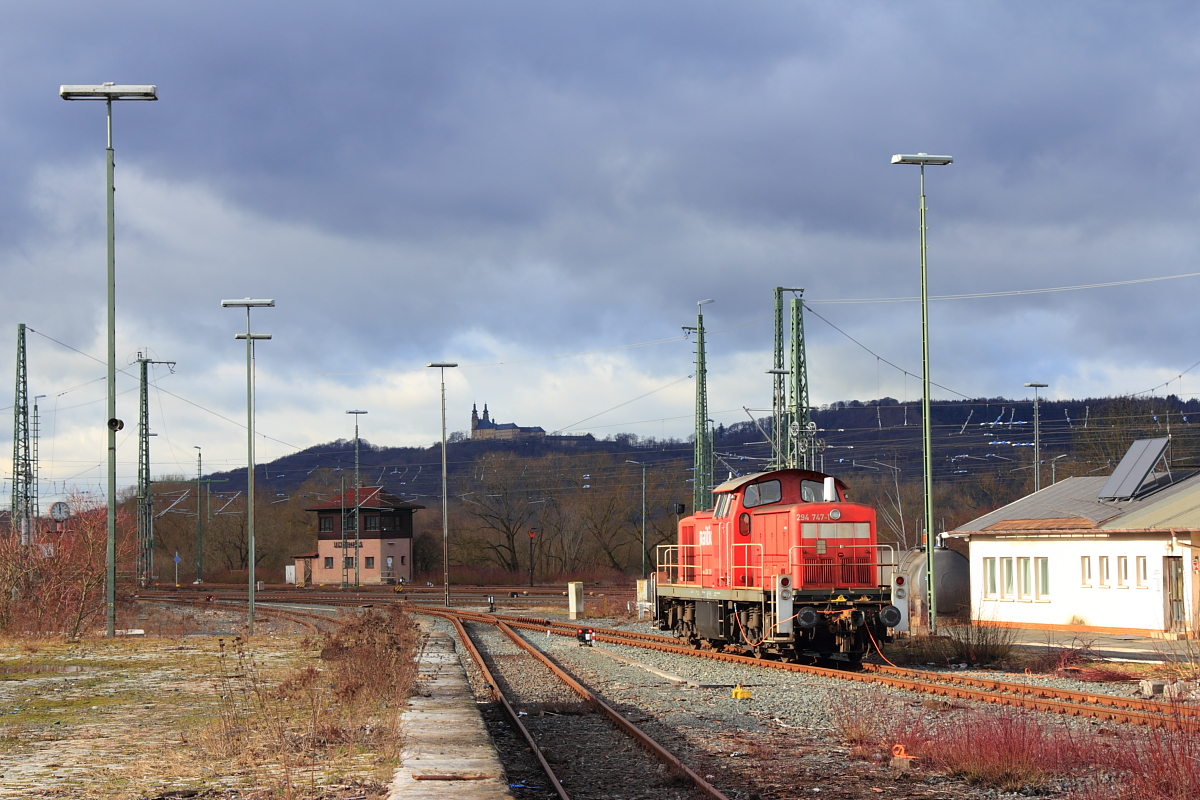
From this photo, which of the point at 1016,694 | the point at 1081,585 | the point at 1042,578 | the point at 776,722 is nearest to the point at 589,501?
the point at 1042,578

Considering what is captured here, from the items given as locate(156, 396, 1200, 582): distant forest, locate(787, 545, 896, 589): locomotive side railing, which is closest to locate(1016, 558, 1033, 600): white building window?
locate(787, 545, 896, 589): locomotive side railing

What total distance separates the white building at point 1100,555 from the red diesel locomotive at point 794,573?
6.73 m

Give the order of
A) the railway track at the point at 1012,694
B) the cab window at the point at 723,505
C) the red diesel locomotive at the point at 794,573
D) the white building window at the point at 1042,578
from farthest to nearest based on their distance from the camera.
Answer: the white building window at the point at 1042,578 < the cab window at the point at 723,505 < the red diesel locomotive at the point at 794,573 < the railway track at the point at 1012,694

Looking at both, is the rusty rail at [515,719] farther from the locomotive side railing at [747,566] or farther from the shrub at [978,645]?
the shrub at [978,645]

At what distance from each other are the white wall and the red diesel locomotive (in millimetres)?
7478

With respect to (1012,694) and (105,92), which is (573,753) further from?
(105,92)

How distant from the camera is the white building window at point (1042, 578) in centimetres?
3422

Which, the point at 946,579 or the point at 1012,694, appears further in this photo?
the point at 946,579

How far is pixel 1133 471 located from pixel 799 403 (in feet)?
35.6

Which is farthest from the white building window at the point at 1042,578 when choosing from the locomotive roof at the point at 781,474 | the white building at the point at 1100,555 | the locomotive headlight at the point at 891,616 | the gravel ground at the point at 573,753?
the gravel ground at the point at 573,753

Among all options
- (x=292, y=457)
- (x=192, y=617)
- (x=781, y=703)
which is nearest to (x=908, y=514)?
Answer: (x=192, y=617)

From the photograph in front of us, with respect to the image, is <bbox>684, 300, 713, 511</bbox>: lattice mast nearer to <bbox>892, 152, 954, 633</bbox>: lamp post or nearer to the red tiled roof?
<bbox>892, 152, 954, 633</bbox>: lamp post

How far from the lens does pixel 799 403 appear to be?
119ft

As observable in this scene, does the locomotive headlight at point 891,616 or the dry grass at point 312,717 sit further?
the locomotive headlight at point 891,616
